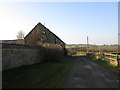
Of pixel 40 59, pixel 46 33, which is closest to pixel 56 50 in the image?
pixel 40 59

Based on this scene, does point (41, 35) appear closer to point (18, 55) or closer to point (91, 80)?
point (18, 55)

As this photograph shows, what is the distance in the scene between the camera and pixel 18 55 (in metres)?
13.0

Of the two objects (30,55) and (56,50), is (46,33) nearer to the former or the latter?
(56,50)

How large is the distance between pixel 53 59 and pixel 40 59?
2260 millimetres

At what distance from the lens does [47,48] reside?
67.9 ft

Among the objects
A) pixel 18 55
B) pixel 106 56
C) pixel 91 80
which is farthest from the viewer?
pixel 106 56

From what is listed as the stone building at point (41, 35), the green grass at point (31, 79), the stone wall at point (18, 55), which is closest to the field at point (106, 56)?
the green grass at point (31, 79)

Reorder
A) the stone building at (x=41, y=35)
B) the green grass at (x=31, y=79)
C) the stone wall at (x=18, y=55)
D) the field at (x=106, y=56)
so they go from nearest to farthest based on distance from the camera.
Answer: the green grass at (x=31, y=79)
the stone wall at (x=18, y=55)
the field at (x=106, y=56)
the stone building at (x=41, y=35)

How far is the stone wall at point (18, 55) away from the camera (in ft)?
35.6

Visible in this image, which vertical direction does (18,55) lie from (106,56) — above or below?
above

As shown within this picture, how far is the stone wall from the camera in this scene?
1085 centimetres

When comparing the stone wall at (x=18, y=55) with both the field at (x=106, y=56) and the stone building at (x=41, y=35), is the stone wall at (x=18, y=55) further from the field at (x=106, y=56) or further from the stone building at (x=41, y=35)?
the stone building at (x=41, y=35)

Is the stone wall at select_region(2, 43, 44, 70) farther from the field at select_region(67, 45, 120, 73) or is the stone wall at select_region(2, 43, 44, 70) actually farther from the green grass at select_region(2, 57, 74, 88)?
the field at select_region(67, 45, 120, 73)

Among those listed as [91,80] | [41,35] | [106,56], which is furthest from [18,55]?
[41,35]
